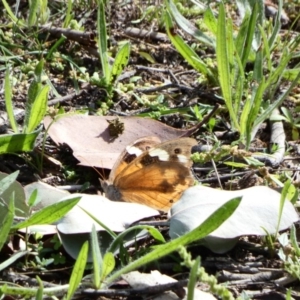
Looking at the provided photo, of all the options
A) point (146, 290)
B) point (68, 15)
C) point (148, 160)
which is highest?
point (68, 15)

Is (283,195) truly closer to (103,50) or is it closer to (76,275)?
(76,275)

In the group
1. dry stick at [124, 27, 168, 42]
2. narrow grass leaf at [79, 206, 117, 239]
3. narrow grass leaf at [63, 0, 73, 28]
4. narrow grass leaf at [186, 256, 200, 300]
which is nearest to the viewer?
narrow grass leaf at [186, 256, 200, 300]

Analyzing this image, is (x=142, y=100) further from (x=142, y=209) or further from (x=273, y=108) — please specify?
(x=142, y=209)

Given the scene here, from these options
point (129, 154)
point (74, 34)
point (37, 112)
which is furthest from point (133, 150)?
point (74, 34)

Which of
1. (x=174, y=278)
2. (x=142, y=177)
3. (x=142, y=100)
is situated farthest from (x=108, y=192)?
(x=142, y=100)

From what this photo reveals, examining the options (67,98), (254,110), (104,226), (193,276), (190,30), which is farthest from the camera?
(190,30)

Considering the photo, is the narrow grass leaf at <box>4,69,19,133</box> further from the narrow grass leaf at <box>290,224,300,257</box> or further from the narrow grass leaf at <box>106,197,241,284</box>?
the narrow grass leaf at <box>290,224,300,257</box>

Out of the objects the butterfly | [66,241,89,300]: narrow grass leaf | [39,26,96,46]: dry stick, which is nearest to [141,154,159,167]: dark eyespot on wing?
the butterfly

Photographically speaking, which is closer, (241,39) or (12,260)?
(12,260)
